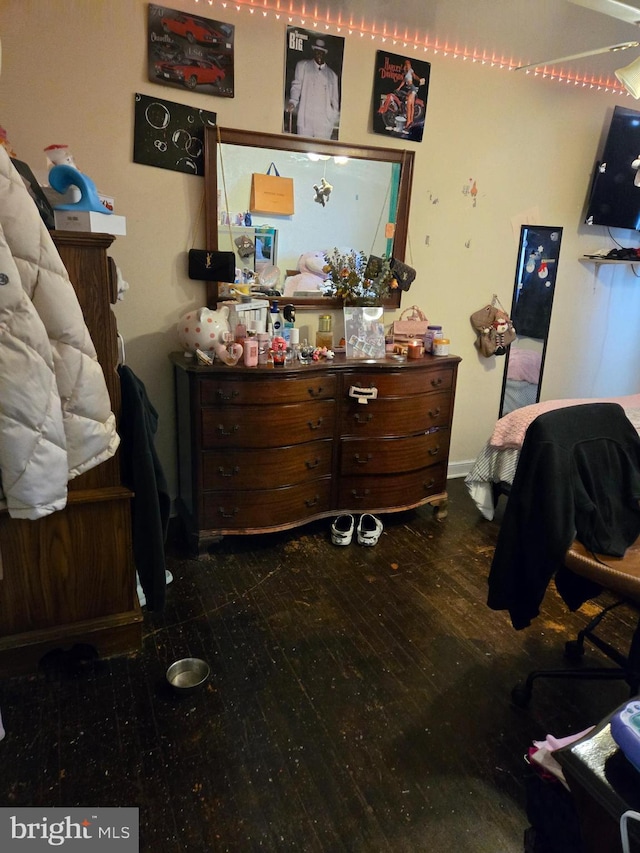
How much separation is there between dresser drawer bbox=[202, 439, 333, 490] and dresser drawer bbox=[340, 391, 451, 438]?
172 millimetres

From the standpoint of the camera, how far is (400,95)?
2.75 meters

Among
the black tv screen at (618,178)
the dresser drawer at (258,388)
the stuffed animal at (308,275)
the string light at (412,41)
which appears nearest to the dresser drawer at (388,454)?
the dresser drawer at (258,388)

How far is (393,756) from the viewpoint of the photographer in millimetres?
1535

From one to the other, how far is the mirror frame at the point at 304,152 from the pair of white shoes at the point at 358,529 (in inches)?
44.7

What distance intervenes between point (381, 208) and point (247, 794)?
2.65m

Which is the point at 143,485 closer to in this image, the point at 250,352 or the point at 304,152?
the point at 250,352

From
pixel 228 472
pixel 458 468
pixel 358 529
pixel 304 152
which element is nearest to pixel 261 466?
pixel 228 472

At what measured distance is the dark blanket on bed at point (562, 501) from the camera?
149 centimetres

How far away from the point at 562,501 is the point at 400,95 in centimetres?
230

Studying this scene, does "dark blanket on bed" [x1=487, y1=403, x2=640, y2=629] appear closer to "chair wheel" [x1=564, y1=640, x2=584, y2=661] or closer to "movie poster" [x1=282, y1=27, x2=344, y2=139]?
"chair wheel" [x1=564, y1=640, x2=584, y2=661]

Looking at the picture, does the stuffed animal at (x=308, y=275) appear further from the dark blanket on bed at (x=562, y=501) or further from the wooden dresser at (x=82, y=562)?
the dark blanket on bed at (x=562, y=501)

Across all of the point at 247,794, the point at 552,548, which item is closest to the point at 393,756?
the point at 247,794

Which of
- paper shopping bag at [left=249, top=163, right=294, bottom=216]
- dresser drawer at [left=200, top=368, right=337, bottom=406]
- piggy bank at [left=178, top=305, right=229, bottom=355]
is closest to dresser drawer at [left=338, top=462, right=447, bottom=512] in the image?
dresser drawer at [left=200, top=368, right=337, bottom=406]

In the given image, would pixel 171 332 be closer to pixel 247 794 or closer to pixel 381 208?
pixel 381 208
